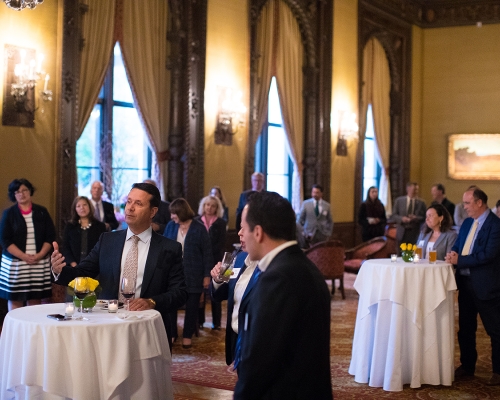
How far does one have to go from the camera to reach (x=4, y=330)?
13.1ft

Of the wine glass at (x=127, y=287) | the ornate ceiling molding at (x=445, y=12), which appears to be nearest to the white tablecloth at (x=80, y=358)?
the wine glass at (x=127, y=287)

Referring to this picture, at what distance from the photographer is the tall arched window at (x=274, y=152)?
521 inches

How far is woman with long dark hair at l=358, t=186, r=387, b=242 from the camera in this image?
13656mm

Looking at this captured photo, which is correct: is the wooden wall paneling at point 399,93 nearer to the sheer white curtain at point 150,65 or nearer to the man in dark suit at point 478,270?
the sheer white curtain at point 150,65

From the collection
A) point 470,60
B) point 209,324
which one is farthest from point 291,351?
point 470,60

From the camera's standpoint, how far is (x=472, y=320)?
6.54 m

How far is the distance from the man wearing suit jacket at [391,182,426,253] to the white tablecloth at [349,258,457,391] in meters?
6.09

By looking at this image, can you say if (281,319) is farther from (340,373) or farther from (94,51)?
(94,51)

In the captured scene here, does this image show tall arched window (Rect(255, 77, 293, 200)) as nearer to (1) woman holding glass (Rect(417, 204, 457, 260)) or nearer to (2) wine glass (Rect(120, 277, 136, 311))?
(1) woman holding glass (Rect(417, 204, 457, 260))

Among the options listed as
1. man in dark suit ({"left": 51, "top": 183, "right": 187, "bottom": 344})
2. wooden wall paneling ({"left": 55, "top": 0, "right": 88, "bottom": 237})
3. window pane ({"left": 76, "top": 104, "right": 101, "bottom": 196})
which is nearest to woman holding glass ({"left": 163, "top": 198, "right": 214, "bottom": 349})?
wooden wall paneling ({"left": 55, "top": 0, "right": 88, "bottom": 237})

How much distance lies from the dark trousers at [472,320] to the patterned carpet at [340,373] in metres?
0.20

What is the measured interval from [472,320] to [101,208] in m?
4.42

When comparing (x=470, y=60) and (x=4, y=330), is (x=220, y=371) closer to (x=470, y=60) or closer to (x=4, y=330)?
(x=4, y=330)

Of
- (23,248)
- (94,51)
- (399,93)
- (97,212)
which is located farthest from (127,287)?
(399,93)
